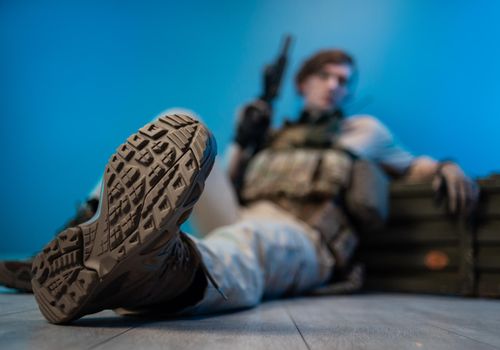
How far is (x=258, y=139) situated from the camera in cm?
174

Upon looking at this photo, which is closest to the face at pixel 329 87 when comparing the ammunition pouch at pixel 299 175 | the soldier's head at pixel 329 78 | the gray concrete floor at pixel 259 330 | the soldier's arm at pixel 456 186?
the soldier's head at pixel 329 78

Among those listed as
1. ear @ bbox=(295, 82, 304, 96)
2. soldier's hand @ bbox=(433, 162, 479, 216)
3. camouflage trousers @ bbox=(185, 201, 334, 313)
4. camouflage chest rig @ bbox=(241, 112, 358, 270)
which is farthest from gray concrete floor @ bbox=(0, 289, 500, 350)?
ear @ bbox=(295, 82, 304, 96)

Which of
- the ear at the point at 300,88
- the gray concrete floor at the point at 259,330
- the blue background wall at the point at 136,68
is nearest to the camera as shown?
the gray concrete floor at the point at 259,330

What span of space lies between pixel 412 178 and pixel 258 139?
510 mm

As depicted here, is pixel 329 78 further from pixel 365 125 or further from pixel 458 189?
pixel 458 189

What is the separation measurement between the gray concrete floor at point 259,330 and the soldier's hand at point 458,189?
0.55 m

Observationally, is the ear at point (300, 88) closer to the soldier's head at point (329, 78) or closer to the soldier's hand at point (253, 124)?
the soldier's head at point (329, 78)

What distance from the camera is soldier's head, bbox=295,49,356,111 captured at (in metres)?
1.81

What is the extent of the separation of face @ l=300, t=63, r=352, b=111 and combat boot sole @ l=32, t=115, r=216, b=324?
1189mm

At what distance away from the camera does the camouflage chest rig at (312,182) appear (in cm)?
141

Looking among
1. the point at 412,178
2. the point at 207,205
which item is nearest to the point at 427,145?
the point at 412,178

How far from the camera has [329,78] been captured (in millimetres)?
1812

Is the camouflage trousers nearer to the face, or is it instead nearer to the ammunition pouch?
the ammunition pouch

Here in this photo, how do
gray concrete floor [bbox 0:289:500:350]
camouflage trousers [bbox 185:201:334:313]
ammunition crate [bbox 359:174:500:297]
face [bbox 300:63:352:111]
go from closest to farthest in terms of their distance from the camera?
1. gray concrete floor [bbox 0:289:500:350]
2. camouflage trousers [bbox 185:201:334:313]
3. ammunition crate [bbox 359:174:500:297]
4. face [bbox 300:63:352:111]
